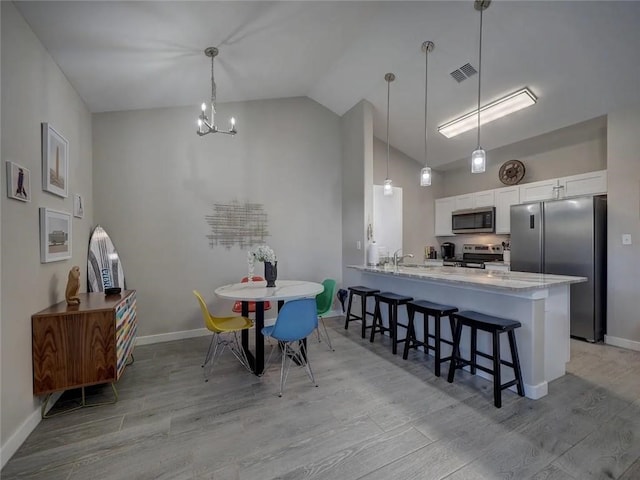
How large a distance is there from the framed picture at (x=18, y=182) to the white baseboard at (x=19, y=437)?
4.73 ft

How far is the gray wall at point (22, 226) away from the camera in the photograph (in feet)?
5.57

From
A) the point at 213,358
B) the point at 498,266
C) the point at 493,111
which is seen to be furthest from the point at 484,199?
the point at 213,358

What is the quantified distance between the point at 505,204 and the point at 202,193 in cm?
465

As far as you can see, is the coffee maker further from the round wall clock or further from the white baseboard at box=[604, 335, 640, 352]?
the white baseboard at box=[604, 335, 640, 352]

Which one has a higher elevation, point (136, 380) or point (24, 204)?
point (24, 204)

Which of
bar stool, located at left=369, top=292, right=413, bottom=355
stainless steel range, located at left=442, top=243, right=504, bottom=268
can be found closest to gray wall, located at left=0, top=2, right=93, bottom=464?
bar stool, located at left=369, top=292, right=413, bottom=355

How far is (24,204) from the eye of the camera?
1.91 m

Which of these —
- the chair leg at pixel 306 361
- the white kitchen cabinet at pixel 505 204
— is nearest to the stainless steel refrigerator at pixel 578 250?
the white kitchen cabinet at pixel 505 204

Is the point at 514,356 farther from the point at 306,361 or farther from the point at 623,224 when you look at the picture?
the point at 623,224

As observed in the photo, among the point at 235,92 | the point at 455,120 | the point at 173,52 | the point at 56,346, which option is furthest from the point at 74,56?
the point at 455,120

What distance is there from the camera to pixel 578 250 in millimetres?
3482

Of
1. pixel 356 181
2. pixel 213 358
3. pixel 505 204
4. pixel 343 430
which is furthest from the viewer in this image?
pixel 505 204

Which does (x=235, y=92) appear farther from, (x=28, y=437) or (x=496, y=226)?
(x=496, y=226)

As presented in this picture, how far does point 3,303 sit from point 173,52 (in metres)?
2.43
